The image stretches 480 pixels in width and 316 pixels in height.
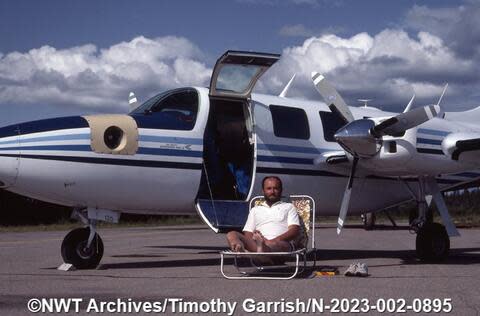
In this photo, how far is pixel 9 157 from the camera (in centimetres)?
984

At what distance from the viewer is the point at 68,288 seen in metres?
8.16

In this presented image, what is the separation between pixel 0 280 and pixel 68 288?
1.53 m

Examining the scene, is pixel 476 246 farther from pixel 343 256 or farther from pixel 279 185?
pixel 279 185

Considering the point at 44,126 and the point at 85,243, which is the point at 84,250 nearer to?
the point at 85,243

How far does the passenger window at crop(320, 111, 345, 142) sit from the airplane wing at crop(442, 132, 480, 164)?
2.05 metres

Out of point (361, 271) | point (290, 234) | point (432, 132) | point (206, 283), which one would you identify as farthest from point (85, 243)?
point (432, 132)

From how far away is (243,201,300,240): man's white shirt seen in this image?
31.3 ft

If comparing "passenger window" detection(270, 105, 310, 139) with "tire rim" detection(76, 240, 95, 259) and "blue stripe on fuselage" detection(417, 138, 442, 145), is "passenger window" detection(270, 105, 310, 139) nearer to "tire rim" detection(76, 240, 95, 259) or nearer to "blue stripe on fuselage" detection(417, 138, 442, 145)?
"blue stripe on fuselage" detection(417, 138, 442, 145)

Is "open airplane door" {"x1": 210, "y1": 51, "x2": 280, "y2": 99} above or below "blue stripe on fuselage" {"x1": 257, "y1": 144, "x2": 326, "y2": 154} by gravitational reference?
above

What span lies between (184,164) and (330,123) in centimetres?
347

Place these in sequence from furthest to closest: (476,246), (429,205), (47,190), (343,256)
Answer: (476,246) → (343,256) → (429,205) → (47,190)

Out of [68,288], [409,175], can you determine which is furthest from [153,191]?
[409,175]

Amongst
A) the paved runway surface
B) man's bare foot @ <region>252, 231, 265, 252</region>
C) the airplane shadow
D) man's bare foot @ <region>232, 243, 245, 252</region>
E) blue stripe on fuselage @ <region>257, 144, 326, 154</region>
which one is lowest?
the paved runway surface

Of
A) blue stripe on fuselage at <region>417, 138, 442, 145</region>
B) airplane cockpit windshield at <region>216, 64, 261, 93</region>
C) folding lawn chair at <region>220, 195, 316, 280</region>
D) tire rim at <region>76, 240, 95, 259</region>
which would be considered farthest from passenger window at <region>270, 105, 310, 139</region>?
tire rim at <region>76, 240, 95, 259</region>
